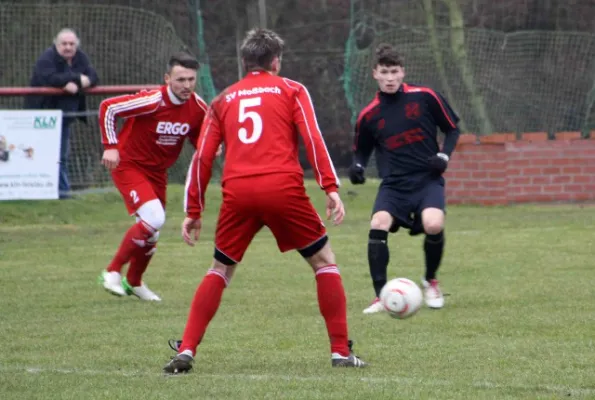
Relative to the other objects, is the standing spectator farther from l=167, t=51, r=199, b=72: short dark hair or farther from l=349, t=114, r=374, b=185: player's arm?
l=349, t=114, r=374, b=185: player's arm

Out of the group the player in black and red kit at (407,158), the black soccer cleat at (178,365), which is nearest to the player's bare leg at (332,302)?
the black soccer cleat at (178,365)

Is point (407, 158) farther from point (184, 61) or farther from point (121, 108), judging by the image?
point (121, 108)

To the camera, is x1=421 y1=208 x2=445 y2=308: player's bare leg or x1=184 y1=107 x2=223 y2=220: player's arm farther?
x1=421 y1=208 x2=445 y2=308: player's bare leg

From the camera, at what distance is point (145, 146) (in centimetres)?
955

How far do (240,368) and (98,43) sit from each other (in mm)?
11988

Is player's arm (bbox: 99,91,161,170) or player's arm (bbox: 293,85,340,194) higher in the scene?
player's arm (bbox: 293,85,340,194)

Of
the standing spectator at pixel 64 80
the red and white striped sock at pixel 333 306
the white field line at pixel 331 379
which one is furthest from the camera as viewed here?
the standing spectator at pixel 64 80

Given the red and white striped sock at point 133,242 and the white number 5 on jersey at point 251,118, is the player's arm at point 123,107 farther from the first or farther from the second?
the white number 5 on jersey at point 251,118

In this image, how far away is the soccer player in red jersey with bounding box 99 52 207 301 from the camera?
918 centimetres

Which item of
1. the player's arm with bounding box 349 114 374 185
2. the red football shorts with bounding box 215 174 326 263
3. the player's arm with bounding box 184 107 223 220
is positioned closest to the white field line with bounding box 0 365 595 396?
the red football shorts with bounding box 215 174 326 263

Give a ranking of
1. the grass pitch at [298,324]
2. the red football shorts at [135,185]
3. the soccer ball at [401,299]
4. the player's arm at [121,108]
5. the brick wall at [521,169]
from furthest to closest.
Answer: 1. the brick wall at [521,169]
2. the red football shorts at [135,185]
3. the player's arm at [121,108]
4. the soccer ball at [401,299]
5. the grass pitch at [298,324]

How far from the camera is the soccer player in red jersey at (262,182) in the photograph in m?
6.14

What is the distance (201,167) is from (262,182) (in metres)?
0.35

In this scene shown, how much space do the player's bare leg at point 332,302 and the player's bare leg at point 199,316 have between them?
0.44m
